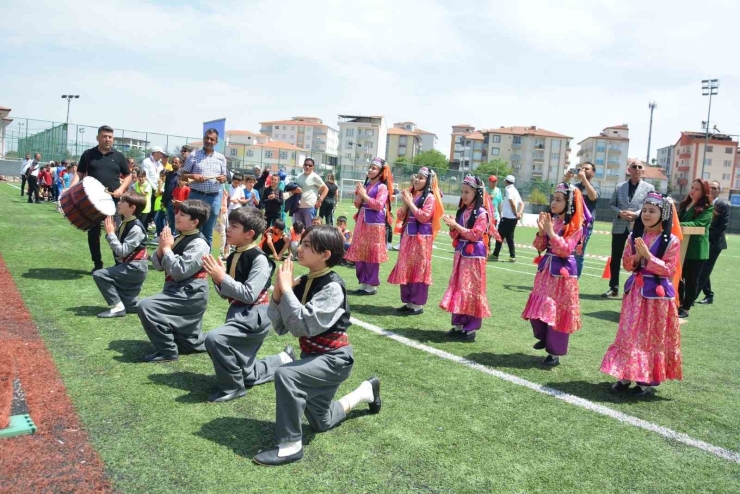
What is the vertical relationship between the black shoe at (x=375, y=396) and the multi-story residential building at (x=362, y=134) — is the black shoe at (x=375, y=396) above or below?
below

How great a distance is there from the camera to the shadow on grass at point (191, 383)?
4398 mm

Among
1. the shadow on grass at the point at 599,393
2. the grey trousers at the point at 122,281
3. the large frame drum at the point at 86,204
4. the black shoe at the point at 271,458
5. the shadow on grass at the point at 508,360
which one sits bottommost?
the black shoe at the point at 271,458

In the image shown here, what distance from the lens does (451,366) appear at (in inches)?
220

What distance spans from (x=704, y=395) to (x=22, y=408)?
533cm

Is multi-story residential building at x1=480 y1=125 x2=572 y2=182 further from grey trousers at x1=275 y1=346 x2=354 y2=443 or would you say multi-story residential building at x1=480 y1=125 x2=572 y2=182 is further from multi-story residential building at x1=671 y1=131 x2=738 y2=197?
grey trousers at x1=275 y1=346 x2=354 y2=443

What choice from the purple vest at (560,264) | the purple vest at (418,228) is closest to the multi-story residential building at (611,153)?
the purple vest at (418,228)

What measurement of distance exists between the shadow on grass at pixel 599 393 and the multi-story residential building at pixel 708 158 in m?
102

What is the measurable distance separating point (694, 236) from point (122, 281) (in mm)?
7606

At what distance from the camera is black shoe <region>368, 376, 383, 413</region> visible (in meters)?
4.27

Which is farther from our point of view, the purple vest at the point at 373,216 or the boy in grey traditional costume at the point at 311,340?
the purple vest at the point at 373,216

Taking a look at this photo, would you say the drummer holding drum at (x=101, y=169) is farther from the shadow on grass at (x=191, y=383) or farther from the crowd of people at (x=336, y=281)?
the shadow on grass at (x=191, y=383)

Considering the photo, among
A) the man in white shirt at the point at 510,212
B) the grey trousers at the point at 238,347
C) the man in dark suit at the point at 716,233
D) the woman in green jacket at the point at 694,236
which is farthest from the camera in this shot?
the man in white shirt at the point at 510,212

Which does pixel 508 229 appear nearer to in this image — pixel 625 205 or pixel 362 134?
pixel 625 205

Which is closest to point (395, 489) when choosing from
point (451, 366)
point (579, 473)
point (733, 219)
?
point (579, 473)
